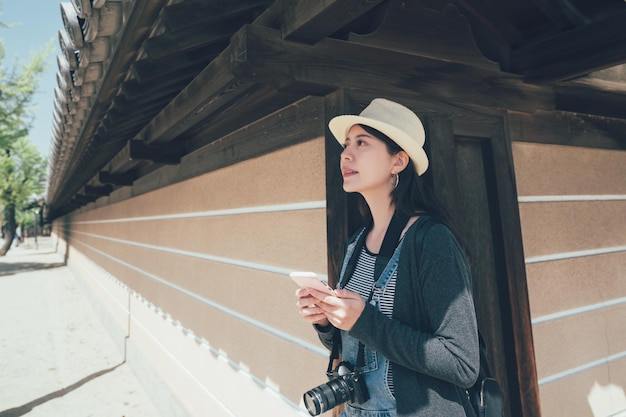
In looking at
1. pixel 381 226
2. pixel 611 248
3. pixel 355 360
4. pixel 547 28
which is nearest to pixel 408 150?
pixel 381 226

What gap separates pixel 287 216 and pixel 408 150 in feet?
3.46

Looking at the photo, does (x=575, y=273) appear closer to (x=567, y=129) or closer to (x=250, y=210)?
(x=567, y=129)

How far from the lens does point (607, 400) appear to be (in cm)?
249

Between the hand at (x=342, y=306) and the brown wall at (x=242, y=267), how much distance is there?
2.67ft

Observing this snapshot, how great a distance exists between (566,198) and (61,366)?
6.84 metres

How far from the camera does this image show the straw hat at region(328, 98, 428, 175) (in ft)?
4.32

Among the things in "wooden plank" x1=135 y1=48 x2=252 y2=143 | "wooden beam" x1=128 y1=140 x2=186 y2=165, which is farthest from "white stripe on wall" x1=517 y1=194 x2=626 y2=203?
"wooden beam" x1=128 y1=140 x2=186 y2=165

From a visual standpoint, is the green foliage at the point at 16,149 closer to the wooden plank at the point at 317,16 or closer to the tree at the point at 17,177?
the tree at the point at 17,177

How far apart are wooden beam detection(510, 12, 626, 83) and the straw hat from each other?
3.90 feet

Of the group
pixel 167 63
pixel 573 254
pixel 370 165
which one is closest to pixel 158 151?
pixel 167 63

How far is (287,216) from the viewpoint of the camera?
7.35 feet

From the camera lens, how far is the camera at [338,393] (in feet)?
3.98

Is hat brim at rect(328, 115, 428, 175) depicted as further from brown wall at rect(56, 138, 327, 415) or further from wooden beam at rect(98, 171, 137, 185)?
wooden beam at rect(98, 171, 137, 185)

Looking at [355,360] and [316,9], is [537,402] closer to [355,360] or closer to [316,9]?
[355,360]
